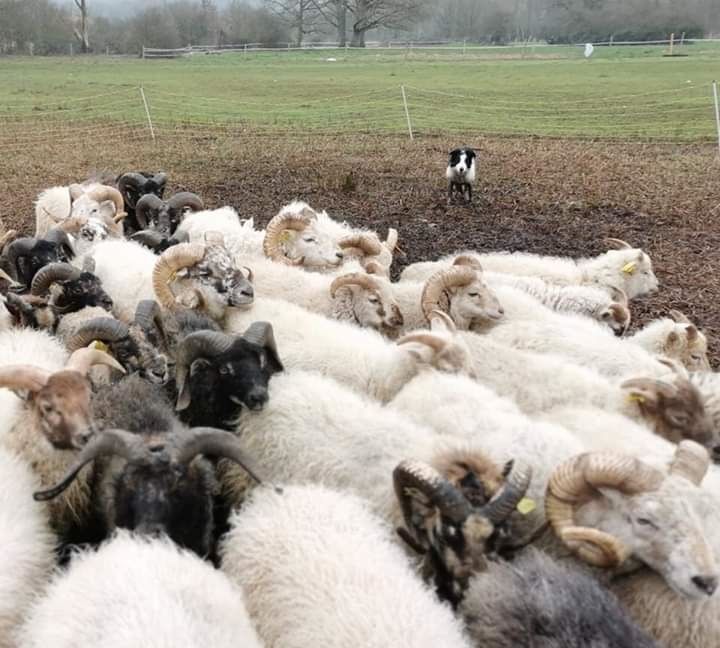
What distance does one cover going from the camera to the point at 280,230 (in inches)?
388

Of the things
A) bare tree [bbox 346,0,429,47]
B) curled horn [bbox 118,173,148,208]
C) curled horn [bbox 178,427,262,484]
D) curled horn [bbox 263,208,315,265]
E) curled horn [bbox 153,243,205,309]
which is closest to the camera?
curled horn [bbox 178,427,262,484]

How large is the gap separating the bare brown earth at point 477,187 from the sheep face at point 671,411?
2.95m

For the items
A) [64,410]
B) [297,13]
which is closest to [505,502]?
[64,410]

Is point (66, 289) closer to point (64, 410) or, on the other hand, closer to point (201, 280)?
point (201, 280)

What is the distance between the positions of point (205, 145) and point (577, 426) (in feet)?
64.5

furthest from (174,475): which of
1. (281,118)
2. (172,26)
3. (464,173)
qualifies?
(172,26)

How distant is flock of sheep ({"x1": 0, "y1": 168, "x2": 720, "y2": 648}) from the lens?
3.91 m

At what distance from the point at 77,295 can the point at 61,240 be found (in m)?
2.02

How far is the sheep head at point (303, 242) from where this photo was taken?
9875 mm

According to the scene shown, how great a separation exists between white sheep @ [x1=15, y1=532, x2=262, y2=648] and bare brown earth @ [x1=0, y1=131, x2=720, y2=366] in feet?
23.0

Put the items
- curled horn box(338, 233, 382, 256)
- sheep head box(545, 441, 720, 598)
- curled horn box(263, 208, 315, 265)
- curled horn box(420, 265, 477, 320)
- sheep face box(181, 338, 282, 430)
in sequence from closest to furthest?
sheep head box(545, 441, 720, 598), sheep face box(181, 338, 282, 430), curled horn box(420, 265, 477, 320), curled horn box(263, 208, 315, 265), curled horn box(338, 233, 382, 256)

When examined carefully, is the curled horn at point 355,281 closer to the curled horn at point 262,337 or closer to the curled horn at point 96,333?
the curled horn at point 262,337

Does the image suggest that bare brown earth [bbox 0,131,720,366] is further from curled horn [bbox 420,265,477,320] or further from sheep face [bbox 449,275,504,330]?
A: curled horn [bbox 420,265,477,320]

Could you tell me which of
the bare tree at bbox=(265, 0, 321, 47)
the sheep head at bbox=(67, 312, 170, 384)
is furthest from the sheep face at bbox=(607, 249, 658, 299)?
the bare tree at bbox=(265, 0, 321, 47)
